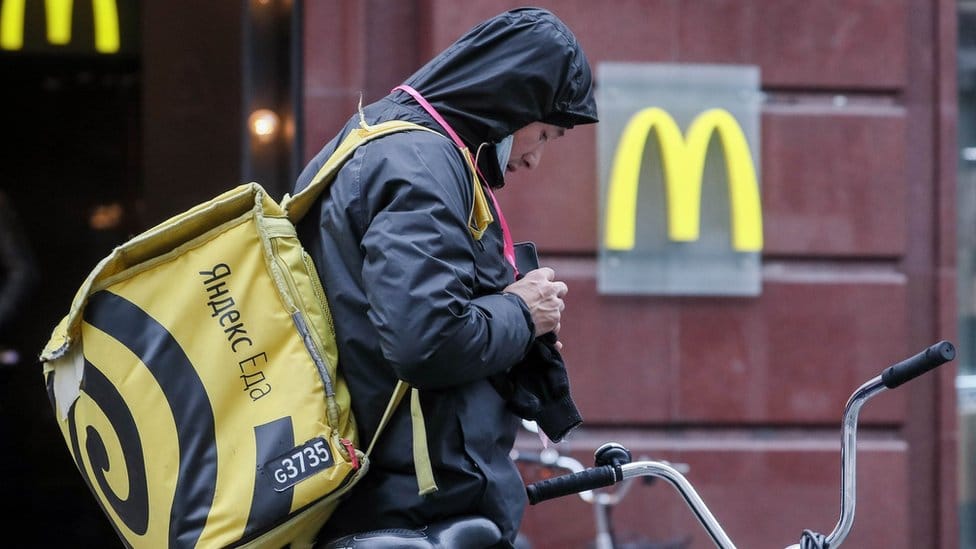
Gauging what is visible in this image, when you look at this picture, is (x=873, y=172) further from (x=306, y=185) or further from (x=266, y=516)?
(x=266, y=516)

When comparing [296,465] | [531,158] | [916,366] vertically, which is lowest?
[296,465]

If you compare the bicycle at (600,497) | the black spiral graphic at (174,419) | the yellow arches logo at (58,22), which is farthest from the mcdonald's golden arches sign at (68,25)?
the black spiral graphic at (174,419)

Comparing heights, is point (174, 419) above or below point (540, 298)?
below

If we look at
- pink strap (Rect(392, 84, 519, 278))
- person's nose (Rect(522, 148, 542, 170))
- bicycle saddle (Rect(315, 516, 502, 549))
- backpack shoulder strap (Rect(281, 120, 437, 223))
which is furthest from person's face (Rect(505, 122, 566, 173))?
bicycle saddle (Rect(315, 516, 502, 549))

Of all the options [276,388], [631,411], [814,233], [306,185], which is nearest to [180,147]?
[631,411]

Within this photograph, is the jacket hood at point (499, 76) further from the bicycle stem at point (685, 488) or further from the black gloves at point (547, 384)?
the bicycle stem at point (685, 488)

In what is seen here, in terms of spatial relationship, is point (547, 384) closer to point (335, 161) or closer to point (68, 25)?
point (335, 161)

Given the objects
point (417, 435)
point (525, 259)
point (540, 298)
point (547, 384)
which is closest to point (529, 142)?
point (525, 259)

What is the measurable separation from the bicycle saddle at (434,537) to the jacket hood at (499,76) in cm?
71

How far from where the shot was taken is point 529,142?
2.54 meters

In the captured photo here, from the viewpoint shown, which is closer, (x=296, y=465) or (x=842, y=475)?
(x=296, y=465)

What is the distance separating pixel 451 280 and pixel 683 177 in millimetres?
3255

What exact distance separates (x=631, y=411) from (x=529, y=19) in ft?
10.0

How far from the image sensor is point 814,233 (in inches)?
210
